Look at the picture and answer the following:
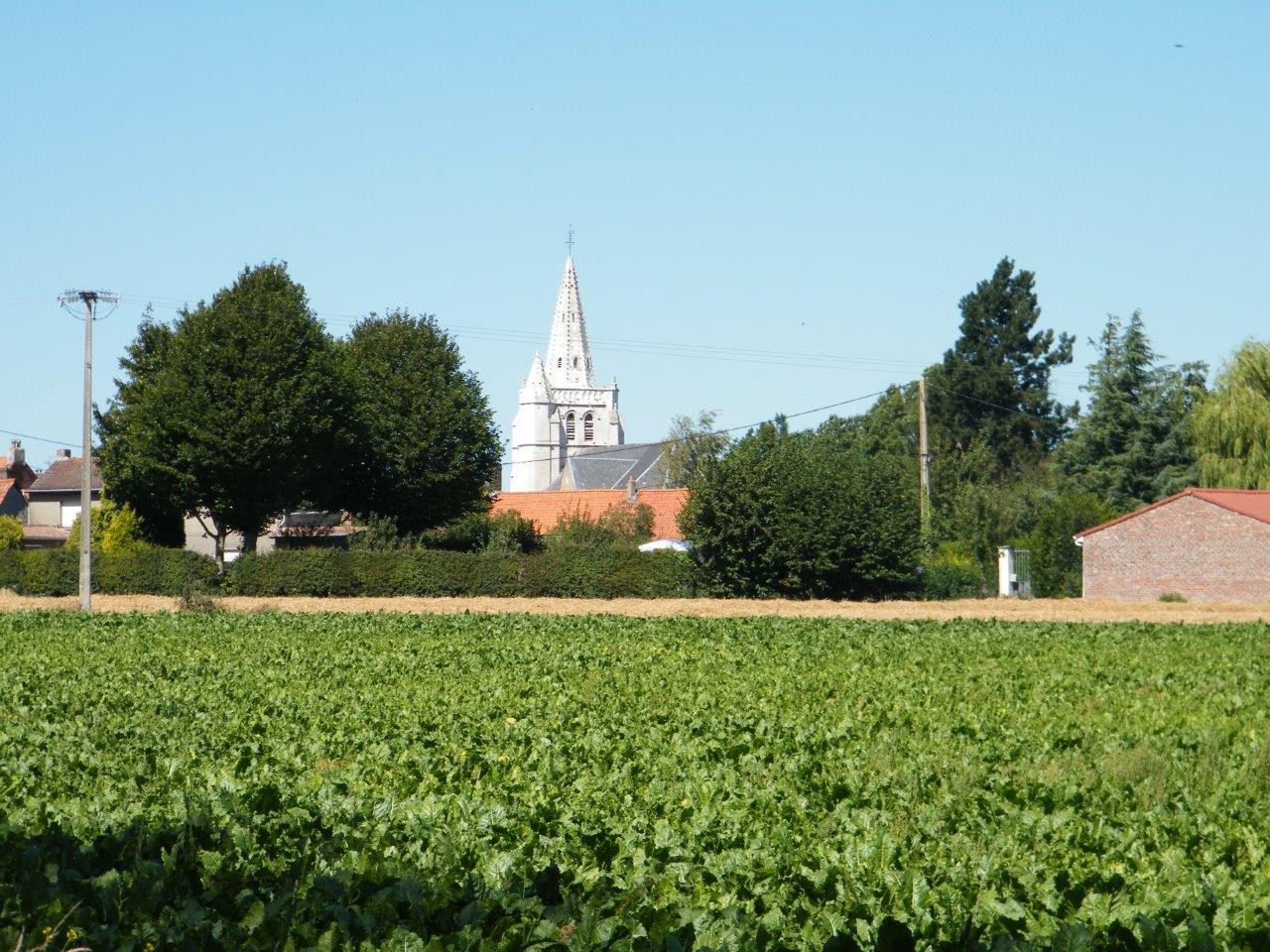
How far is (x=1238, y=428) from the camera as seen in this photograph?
5662cm

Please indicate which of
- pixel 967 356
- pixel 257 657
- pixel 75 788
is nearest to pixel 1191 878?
pixel 75 788

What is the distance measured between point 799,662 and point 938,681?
11.2 feet

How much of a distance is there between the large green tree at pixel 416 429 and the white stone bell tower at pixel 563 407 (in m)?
104

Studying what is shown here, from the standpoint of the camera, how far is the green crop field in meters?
6.41

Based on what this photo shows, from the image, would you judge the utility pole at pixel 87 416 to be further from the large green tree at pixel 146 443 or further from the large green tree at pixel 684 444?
the large green tree at pixel 684 444

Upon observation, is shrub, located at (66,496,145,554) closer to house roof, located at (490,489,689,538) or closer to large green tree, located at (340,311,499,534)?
large green tree, located at (340,311,499,534)

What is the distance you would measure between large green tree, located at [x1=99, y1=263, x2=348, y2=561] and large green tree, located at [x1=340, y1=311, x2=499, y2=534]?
3.24 metres

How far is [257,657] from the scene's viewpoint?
23.0 metres

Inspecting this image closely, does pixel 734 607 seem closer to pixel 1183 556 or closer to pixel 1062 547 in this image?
pixel 1183 556

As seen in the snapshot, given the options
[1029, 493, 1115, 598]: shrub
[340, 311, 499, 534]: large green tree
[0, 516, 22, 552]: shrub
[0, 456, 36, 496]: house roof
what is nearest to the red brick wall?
[1029, 493, 1115, 598]: shrub

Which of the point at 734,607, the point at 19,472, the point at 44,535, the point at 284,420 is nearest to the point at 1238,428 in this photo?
the point at 734,607

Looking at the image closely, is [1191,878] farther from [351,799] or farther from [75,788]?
[75,788]

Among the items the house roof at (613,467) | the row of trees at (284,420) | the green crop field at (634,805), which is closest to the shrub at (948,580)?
the row of trees at (284,420)

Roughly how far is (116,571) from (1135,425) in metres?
46.1
